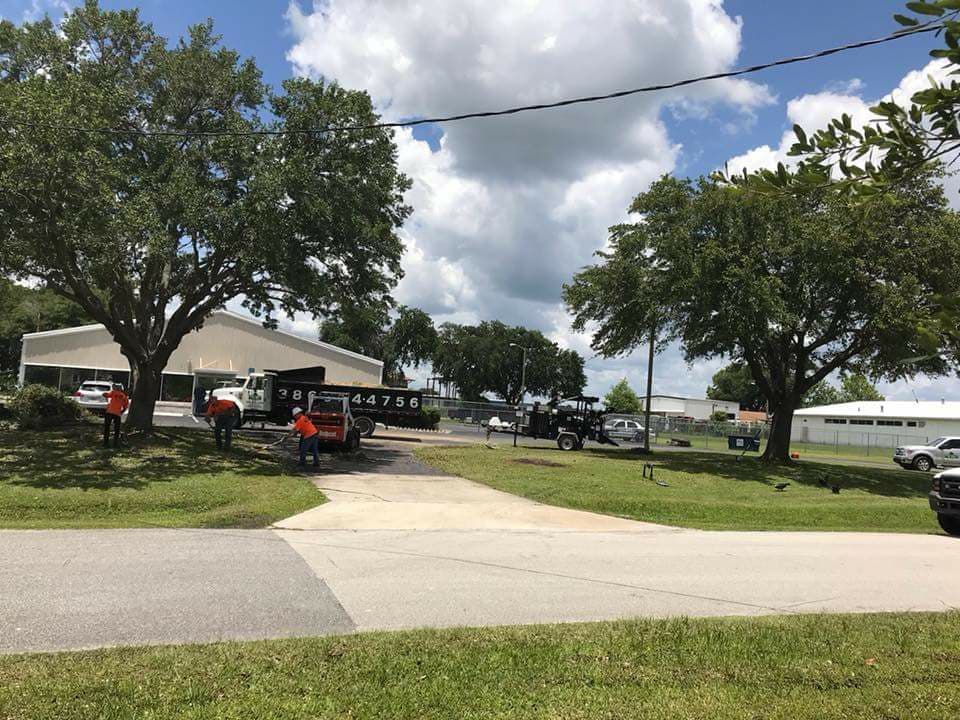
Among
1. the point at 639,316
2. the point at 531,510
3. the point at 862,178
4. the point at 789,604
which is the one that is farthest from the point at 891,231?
the point at 862,178

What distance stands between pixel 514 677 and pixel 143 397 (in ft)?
68.0

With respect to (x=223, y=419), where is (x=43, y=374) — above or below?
above

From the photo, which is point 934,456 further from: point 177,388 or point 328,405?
point 177,388

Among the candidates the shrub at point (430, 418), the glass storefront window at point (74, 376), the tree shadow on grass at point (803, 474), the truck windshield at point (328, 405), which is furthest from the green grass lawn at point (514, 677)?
the glass storefront window at point (74, 376)

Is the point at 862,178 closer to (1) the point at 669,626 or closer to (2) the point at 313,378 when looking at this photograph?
(1) the point at 669,626

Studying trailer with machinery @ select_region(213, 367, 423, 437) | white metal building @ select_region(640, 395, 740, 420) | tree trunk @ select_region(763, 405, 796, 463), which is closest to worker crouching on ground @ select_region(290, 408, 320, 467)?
trailer with machinery @ select_region(213, 367, 423, 437)

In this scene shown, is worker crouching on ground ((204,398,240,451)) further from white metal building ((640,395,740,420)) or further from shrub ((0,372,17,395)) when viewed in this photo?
white metal building ((640,395,740,420))

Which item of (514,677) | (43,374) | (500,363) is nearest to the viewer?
(514,677)

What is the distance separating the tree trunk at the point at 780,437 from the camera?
1128 inches

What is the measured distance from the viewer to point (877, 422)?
75.4 metres

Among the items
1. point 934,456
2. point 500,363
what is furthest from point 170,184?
point 500,363

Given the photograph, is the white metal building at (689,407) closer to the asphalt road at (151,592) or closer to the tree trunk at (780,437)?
the tree trunk at (780,437)

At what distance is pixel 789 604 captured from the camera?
288 inches

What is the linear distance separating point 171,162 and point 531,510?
13848 mm
